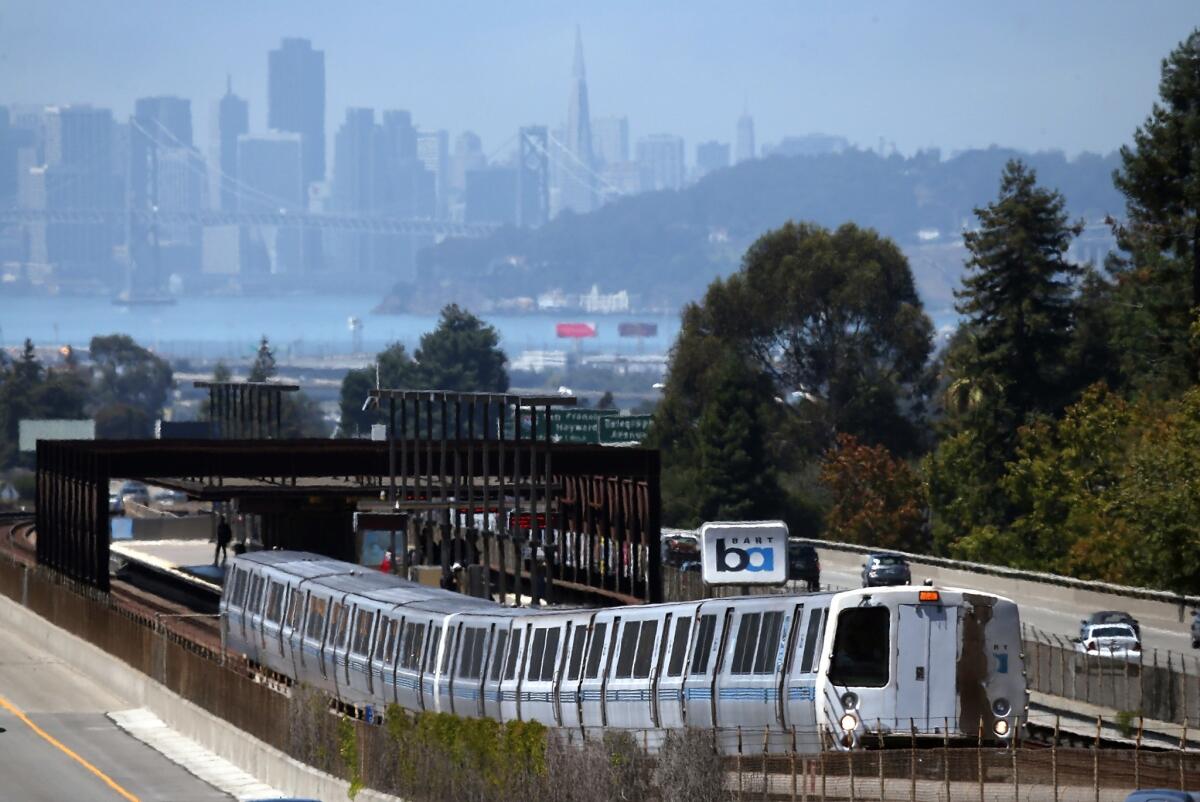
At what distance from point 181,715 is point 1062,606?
36916mm

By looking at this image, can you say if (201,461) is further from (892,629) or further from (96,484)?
(892,629)

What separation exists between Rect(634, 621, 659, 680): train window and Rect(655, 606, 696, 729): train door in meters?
0.39

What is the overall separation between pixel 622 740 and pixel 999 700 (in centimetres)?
554

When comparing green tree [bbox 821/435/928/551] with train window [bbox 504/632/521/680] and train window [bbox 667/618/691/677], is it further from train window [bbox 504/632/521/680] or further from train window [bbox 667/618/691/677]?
train window [bbox 667/618/691/677]

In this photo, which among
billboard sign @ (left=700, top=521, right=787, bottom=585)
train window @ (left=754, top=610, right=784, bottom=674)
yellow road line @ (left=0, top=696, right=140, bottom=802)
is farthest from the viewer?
billboard sign @ (left=700, top=521, right=787, bottom=585)

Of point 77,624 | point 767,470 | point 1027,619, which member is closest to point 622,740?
point 77,624

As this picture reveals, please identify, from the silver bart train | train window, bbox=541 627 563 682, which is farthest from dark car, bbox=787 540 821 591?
train window, bbox=541 627 563 682

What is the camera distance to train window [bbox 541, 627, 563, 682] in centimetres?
3338

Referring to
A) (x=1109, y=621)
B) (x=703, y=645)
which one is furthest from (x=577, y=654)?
(x=1109, y=621)

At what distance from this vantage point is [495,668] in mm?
35219

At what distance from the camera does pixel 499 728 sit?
2730 cm

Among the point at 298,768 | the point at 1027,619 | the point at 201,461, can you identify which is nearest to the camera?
the point at 298,768

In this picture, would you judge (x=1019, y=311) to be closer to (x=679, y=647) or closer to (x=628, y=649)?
(x=628, y=649)

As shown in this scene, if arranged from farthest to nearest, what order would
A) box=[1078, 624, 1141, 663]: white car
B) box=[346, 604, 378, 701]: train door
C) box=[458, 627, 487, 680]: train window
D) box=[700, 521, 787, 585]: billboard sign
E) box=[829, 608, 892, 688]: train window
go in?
box=[1078, 624, 1141, 663]: white car < box=[346, 604, 378, 701]: train door < box=[700, 521, 787, 585]: billboard sign < box=[458, 627, 487, 680]: train window < box=[829, 608, 892, 688]: train window
